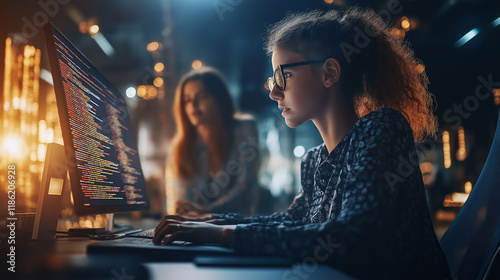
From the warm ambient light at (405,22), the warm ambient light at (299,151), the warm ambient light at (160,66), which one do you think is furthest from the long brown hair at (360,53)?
the warm ambient light at (299,151)

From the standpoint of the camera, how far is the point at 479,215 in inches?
30.8

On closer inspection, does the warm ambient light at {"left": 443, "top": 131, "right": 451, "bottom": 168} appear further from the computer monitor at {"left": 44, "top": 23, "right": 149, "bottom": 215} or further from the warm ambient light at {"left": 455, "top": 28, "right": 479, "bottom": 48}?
the computer monitor at {"left": 44, "top": 23, "right": 149, "bottom": 215}

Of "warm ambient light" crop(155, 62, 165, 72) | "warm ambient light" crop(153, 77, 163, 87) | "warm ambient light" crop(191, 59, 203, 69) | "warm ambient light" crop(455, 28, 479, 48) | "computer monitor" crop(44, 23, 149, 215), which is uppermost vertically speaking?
"warm ambient light" crop(191, 59, 203, 69)

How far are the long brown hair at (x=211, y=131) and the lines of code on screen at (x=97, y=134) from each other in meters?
1.11

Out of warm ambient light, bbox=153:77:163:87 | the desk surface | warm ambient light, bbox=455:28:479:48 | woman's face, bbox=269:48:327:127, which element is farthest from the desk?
warm ambient light, bbox=153:77:163:87

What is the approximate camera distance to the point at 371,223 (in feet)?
2.06

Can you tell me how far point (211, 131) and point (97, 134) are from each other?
5.10 feet

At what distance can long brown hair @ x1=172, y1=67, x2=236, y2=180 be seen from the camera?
236cm

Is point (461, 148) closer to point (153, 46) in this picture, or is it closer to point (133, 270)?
point (153, 46)

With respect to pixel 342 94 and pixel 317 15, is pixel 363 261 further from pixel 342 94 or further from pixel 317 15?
pixel 317 15

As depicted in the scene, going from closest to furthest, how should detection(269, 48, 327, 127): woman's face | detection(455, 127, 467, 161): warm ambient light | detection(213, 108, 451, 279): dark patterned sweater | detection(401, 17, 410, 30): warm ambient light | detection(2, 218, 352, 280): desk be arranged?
detection(2, 218, 352, 280): desk → detection(213, 108, 451, 279): dark patterned sweater → detection(269, 48, 327, 127): woman's face → detection(401, 17, 410, 30): warm ambient light → detection(455, 127, 467, 161): warm ambient light

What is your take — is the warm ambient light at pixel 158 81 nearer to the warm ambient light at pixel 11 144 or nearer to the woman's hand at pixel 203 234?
the warm ambient light at pixel 11 144

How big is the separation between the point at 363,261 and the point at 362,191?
0.14 metres

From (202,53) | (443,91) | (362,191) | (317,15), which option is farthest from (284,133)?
(362,191)
